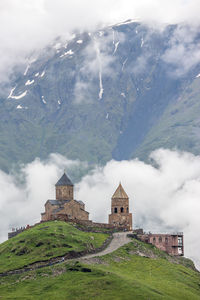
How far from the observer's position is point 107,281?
15125cm

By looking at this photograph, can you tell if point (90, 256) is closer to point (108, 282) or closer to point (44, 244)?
point (44, 244)

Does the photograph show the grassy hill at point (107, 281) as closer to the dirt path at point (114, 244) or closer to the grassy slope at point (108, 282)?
the grassy slope at point (108, 282)

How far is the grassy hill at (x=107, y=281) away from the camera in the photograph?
147 meters

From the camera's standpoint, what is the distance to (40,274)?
16038 cm

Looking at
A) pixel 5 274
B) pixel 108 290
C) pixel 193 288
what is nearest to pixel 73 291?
pixel 108 290

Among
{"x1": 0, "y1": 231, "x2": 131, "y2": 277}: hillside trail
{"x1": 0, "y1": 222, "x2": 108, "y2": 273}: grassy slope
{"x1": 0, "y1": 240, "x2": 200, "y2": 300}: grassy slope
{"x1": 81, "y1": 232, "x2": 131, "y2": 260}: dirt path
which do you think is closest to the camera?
{"x1": 0, "y1": 240, "x2": 200, "y2": 300}: grassy slope

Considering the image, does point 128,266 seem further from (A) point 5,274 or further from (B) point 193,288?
(A) point 5,274

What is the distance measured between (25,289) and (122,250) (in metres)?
37.0

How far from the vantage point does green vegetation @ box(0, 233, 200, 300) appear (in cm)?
14688

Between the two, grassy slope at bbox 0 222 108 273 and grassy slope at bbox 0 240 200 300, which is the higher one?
grassy slope at bbox 0 222 108 273

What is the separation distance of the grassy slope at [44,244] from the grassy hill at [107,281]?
329 cm

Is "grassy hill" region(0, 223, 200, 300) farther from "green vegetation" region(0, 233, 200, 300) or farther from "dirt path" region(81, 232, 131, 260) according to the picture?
"dirt path" region(81, 232, 131, 260)

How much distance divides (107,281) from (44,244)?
29.9m

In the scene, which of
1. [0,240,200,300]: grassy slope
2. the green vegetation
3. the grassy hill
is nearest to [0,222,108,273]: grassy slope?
the grassy hill
